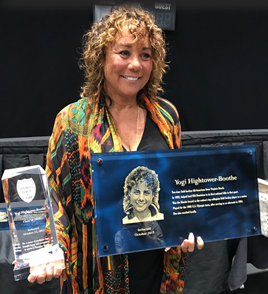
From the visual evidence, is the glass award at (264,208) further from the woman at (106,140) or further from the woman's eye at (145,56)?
the woman's eye at (145,56)

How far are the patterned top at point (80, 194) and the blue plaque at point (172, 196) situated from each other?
9cm

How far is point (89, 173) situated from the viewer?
0.80 meters

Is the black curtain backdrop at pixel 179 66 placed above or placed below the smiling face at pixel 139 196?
above

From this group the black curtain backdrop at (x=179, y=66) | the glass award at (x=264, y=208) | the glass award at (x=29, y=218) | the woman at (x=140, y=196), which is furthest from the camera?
the black curtain backdrop at (x=179, y=66)

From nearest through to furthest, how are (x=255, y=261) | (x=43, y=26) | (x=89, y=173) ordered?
(x=89, y=173), (x=255, y=261), (x=43, y=26)

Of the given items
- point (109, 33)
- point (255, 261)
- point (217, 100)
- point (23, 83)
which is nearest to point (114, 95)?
point (109, 33)

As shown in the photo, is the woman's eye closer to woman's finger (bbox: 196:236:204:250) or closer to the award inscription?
the award inscription

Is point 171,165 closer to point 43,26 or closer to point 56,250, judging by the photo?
point 56,250

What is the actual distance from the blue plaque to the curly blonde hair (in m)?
0.28

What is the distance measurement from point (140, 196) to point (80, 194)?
7.0 inches

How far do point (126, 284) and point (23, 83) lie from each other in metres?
1.83

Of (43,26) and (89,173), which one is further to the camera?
(43,26)

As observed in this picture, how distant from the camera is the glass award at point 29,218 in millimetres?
635

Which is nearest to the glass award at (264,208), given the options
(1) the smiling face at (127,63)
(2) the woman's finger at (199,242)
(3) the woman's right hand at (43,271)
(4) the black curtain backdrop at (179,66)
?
(2) the woman's finger at (199,242)
